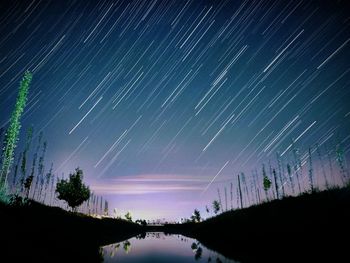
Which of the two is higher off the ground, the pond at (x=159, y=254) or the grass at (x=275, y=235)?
the grass at (x=275, y=235)

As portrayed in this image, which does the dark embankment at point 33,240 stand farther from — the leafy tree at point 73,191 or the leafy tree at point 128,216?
the leafy tree at point 128,216

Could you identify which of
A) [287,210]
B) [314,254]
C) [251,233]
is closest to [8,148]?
[251,233]

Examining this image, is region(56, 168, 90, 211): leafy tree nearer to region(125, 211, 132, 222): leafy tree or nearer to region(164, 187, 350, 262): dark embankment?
region(164, 187, 350, 262): dark embankment

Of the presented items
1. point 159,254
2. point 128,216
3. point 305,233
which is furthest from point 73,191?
point 128,216

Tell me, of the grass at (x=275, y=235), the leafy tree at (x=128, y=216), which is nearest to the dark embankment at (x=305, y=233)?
the grass at (x=275, y=235)

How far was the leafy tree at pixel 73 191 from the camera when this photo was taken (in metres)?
62.3

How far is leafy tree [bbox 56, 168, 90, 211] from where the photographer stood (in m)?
62.3

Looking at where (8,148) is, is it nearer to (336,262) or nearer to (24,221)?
(24,221)

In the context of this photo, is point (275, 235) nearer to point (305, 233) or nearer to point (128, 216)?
point (305, 233)

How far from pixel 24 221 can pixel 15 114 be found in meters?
25.1

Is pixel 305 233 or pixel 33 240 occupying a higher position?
pixel 305 233

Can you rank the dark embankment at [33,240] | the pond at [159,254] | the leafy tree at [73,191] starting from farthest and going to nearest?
the leafy tree at [73,191] → the pond at [159,254] → the dark embankment at [33,240]

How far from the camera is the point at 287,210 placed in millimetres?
17250

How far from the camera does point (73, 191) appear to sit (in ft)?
204
